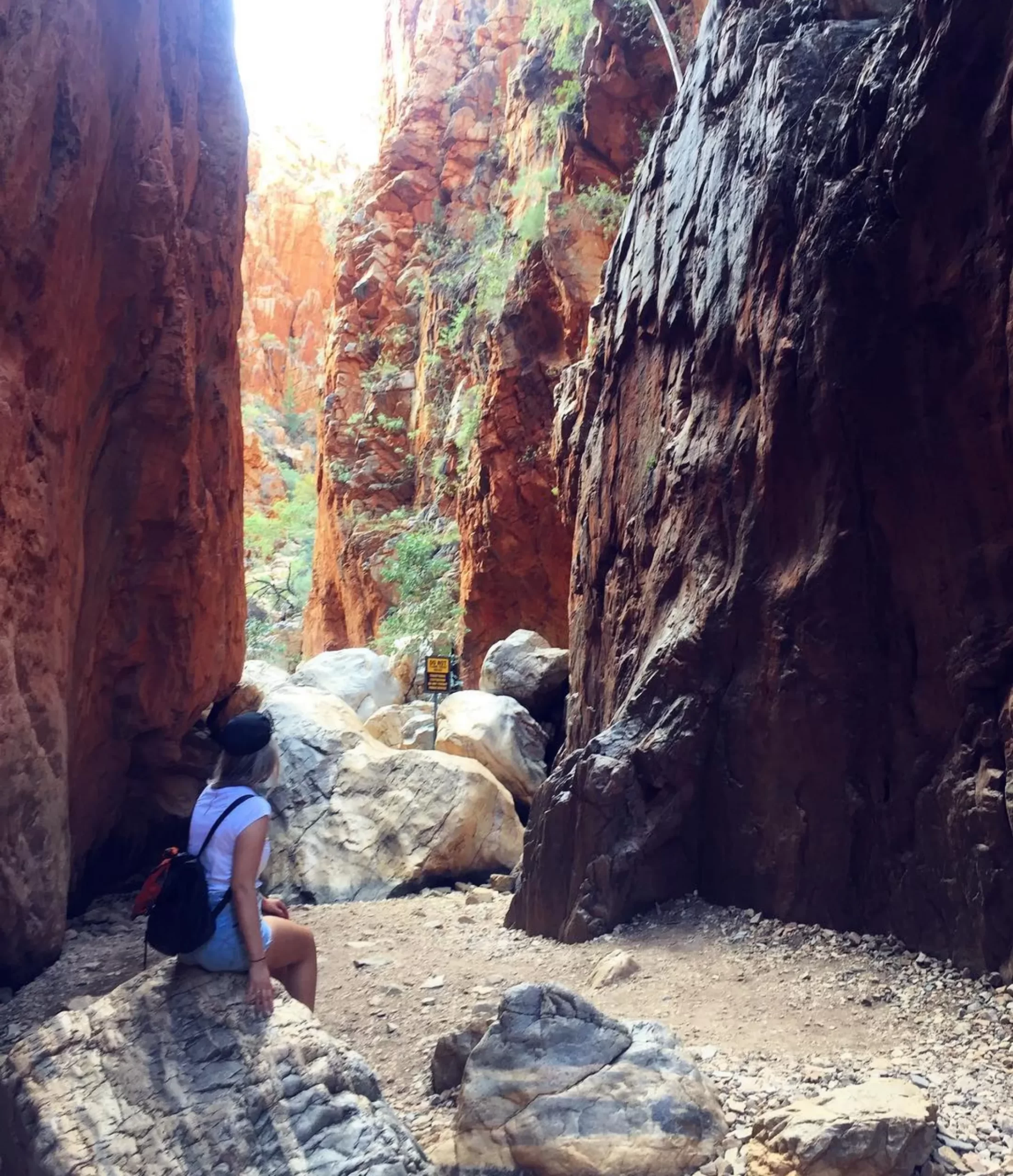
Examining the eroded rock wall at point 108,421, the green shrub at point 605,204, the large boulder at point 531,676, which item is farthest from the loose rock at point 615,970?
the green shrub at point 605,204

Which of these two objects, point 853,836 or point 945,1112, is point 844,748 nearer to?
point 853,836

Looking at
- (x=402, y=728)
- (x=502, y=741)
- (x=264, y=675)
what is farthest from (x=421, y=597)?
(x=502, y=741)

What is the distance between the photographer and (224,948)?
11.4 ft

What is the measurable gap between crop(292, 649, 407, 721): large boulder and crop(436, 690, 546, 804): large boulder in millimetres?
2496

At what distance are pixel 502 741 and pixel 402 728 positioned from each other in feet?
7.74

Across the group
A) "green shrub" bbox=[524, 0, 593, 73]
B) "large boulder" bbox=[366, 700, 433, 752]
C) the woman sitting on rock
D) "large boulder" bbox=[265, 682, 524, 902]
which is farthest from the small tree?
the woman sitting on rock

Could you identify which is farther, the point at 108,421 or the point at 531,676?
the point at 531,676

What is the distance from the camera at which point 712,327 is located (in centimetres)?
698

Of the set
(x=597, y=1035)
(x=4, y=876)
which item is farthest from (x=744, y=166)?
(x=4, y=876)

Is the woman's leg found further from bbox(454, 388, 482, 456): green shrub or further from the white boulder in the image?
bbox(454, 388, 482, 456): green shrub

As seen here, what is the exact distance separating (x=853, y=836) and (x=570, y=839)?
2089mm

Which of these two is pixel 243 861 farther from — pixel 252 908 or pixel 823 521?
pixel 823 521

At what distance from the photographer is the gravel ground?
11.7ft

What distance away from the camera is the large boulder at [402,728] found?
12.2 m
